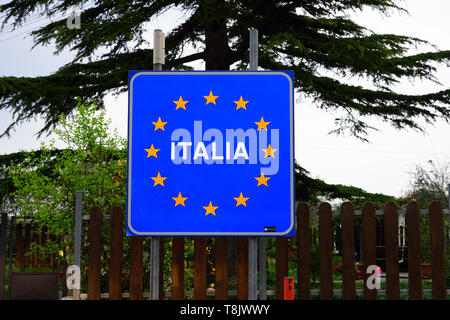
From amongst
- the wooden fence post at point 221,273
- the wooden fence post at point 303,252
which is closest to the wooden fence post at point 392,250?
the wooden fence post at point 303,252

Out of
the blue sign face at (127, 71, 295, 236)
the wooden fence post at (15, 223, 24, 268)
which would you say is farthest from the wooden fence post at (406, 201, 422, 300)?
the wooden fence post at (15, 223, 24, 268)

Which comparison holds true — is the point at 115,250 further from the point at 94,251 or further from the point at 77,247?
the point at 77,247

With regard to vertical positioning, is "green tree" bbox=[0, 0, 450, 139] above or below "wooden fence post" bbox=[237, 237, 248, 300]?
above

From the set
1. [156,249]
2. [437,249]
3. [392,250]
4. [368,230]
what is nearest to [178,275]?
[156,249]

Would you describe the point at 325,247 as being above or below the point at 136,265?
above

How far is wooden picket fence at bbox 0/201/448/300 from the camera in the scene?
6887 millimetres

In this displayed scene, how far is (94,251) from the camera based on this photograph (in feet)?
23.2

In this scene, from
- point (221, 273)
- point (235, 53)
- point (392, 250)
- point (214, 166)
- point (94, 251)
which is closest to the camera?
point (214, 166)

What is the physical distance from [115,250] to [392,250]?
12.7 feet

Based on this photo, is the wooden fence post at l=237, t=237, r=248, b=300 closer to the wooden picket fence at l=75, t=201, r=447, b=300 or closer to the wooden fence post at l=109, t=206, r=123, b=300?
the wooden picket fence at l=75, t=201, r=447, b=300

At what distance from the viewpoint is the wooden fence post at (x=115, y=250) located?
6.97m

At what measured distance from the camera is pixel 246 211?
4.98 meters

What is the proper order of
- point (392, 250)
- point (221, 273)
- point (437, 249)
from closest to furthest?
point (221, 273), point (392, 250), point (437, 249)

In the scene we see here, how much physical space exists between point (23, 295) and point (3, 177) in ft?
20.6
